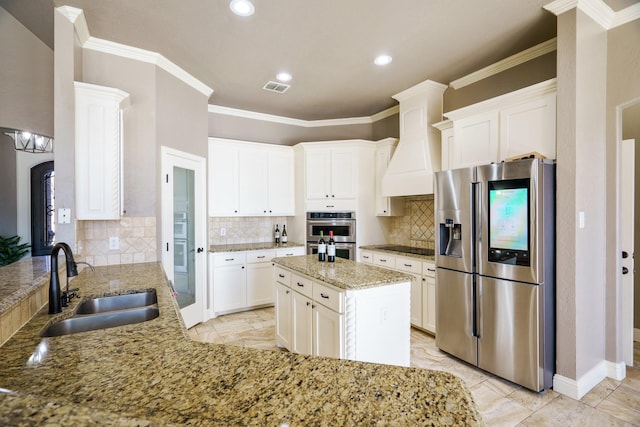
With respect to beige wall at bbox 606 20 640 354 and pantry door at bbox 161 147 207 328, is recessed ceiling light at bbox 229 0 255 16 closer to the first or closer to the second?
pantry door at bbox 161 147 207 328

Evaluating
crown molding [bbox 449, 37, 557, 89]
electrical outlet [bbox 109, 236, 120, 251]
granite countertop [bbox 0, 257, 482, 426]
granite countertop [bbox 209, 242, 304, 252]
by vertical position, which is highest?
crown molding [bbox 449, 37, 557, 89]

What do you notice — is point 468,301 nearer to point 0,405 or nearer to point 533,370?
point 533,370

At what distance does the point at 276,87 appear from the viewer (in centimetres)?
396

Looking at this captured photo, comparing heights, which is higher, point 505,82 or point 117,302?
point 505,82

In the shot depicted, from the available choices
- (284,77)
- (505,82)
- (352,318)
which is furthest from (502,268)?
(284,77)

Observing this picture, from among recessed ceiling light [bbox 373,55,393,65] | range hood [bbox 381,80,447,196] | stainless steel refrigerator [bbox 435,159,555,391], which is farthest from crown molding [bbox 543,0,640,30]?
range hood [bbox 381,80,447,196]

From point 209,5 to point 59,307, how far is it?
2250 millimetres

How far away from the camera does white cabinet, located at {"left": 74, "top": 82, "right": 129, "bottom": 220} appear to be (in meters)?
2.53

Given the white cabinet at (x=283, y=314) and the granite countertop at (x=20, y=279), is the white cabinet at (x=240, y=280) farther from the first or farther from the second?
the granite countertop at (x=20, y=279)

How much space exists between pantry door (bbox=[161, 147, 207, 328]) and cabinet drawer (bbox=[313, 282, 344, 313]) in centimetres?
175

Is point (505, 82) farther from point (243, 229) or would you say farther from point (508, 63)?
point (243, 229)

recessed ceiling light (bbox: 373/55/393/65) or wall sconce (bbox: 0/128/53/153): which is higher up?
recessed ceiling light (bbox: 373/55/393/65)

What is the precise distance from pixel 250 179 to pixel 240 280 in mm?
1463

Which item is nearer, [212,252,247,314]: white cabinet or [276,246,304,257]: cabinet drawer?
[212,252,247,314]: white cabinet
